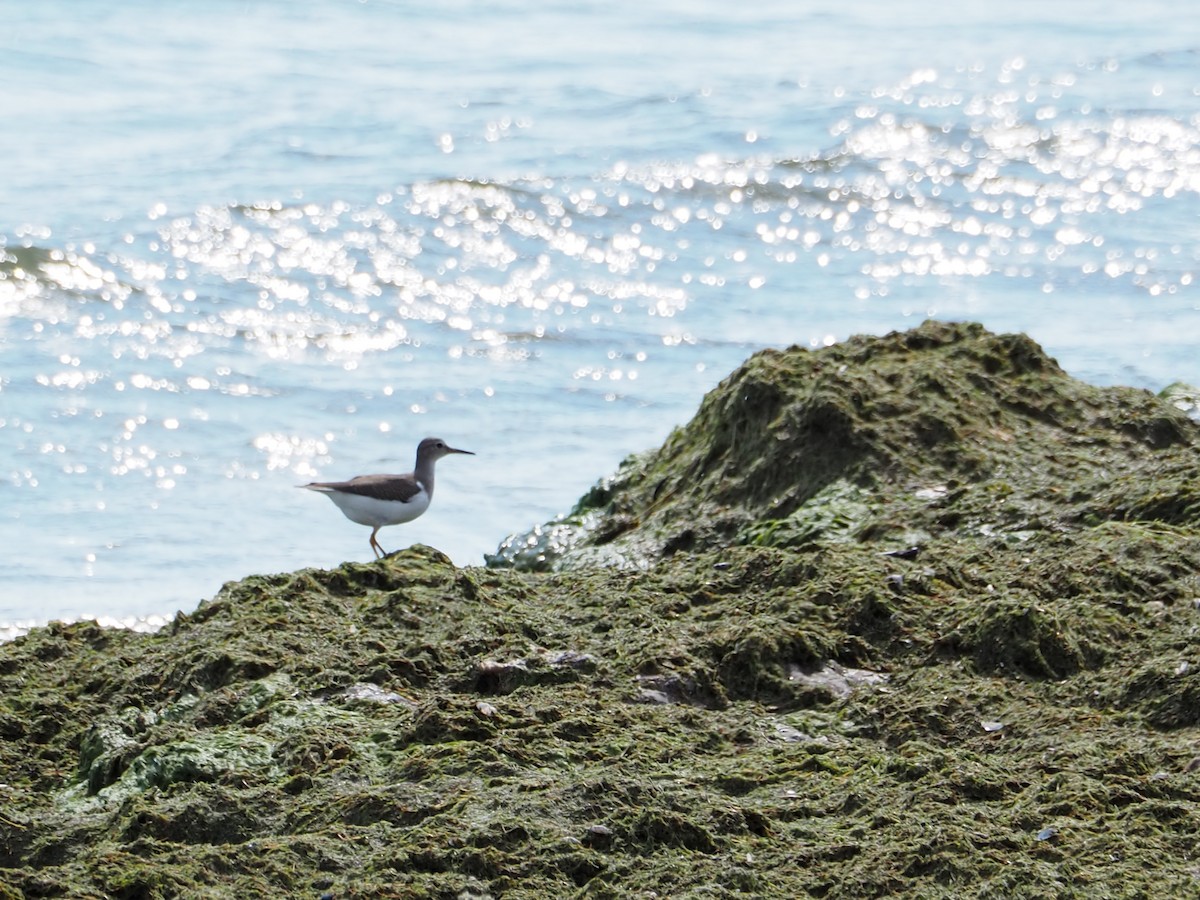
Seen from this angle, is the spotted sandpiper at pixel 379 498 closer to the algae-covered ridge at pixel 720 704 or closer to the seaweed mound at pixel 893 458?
the seaweed mound at pixel 893 458

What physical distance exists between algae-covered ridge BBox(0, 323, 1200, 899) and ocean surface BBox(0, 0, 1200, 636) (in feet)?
11.9

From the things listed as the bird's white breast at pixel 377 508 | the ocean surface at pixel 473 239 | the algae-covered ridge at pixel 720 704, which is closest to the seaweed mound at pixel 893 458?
the algae-covered ridge at pixel 720 704

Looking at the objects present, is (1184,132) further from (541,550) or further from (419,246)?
(541,550)

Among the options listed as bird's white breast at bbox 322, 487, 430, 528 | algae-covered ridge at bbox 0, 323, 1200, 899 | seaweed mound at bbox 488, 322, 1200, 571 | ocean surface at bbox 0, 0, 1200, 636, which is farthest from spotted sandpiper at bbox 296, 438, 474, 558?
algae-covered ridge at bbox 0, 323, 1200, 899

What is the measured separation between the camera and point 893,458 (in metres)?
5.96

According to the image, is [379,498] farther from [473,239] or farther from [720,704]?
[473,239]

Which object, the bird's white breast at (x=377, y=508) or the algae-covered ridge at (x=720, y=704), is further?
the bird's white breast at (x=377, y=508)

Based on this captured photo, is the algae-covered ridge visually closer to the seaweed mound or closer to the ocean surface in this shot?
the seaweed mound

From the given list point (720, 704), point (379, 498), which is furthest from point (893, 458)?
point (379, 498)

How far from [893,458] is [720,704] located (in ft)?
6.72

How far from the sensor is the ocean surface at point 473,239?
33.7 ft

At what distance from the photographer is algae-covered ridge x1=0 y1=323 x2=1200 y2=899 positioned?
10.5 feet

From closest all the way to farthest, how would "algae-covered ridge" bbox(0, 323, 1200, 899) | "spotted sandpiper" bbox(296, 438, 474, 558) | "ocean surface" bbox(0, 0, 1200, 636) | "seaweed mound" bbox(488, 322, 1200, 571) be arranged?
"algae-covered ridge" bbox(0, 323, 1200, 899) < "seaweed mound" bbox(488, 322, 1200, 571) < "spotted sandpiper" bbox(296, 438, 474, 558) < "ocean surface" bbox(0, 0, 1200, 636)

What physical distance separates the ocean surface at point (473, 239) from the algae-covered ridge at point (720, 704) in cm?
362
